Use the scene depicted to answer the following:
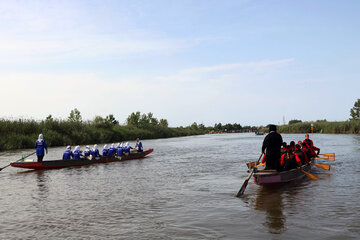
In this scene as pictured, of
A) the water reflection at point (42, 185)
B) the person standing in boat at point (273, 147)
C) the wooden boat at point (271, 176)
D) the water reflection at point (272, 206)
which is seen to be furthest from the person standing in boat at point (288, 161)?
the water reflection at point (42, 185)

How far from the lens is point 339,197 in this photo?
11.2 m

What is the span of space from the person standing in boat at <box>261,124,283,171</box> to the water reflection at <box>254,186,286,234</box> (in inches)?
41.0

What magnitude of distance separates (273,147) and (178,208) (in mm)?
4967

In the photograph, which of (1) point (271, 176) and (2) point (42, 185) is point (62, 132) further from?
(1) point (271, 176)

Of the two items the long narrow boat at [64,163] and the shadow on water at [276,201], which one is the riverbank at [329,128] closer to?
the long narrow boat at [64,163]

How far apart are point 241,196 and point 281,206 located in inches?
73.6

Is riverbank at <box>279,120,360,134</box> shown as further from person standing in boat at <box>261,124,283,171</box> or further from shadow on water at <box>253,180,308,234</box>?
person standing in boat at <box>261,124,283,171</box>

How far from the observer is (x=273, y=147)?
12.8 m

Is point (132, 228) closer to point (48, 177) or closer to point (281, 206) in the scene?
point (281, 206)

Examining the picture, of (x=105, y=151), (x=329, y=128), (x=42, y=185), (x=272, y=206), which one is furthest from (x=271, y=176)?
(x=329, y=128)

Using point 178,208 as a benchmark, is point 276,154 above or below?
above

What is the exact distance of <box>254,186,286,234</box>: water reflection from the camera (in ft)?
26.7

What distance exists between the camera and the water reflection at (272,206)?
26.7 feet

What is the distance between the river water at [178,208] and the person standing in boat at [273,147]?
1047 mm
